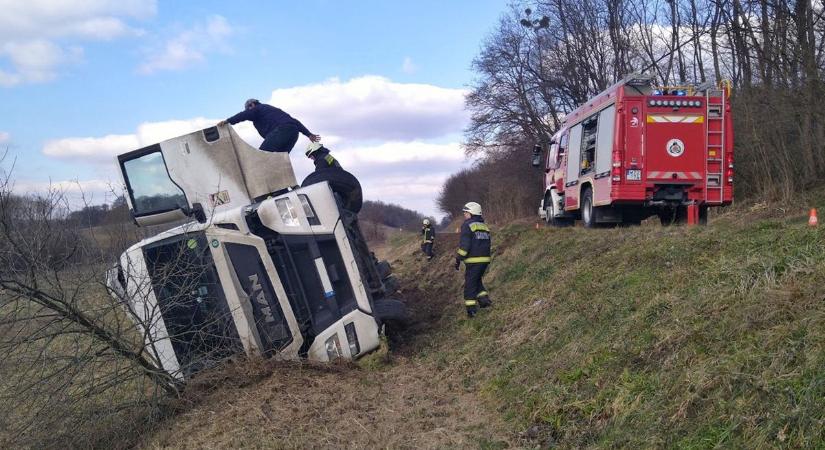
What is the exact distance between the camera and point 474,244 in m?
8.77

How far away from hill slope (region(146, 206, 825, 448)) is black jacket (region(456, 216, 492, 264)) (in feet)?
2.55

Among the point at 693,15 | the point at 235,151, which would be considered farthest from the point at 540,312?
the point at 693,15

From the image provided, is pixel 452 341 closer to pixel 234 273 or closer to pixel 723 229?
pixel 234 273

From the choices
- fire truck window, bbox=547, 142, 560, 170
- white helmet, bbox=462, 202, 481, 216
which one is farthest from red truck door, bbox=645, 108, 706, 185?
fire truck window, bbox=547, 142, 560, 170

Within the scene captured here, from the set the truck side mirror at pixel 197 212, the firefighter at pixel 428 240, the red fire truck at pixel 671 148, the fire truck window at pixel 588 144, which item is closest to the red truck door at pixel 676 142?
Answer: the red fire truck at pixel 671 148

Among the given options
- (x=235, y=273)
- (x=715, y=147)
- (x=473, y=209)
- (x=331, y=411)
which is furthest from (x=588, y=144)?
(x=331, y=411)

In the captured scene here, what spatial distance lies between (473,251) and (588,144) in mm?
5237

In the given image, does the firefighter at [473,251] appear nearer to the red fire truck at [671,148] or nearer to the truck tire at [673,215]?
the red fire truck at [671,148]

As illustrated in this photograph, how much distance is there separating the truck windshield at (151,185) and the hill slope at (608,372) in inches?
111

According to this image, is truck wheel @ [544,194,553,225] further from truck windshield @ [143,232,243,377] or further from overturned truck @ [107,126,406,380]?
truck windshield @ [143,232,243,377]

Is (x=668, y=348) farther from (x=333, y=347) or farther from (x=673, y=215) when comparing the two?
(x=673, y=215)

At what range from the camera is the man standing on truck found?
856cm

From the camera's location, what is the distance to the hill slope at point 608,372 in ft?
11.8

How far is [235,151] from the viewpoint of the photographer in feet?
26.2
